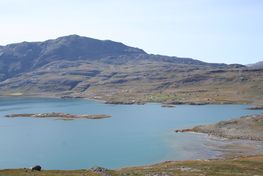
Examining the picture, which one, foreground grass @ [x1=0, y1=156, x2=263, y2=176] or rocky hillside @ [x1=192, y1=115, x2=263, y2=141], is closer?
foreground grass @ [x1=0, y1=156, x2=263, y2=176]

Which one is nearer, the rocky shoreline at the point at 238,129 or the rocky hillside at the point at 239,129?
the rocky shoreline at the point at 238,129

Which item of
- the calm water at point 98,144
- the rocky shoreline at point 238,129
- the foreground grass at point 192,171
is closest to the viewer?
the foreground grass at point 192,171

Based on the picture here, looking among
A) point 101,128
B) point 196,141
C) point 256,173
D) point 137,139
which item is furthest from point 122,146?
point 256,173

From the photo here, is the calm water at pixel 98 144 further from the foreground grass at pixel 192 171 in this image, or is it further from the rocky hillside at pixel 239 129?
the foreground grass at pixel 192 171

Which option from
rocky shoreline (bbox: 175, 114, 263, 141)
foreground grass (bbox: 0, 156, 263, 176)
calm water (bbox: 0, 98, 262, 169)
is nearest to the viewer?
foreground grass (bbox: 0, 156, 263, 176)

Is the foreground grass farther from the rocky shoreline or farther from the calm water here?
the rocky shoreline

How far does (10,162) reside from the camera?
115 m

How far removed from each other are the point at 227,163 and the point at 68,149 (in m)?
58.4

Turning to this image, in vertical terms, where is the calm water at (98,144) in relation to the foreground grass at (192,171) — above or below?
below

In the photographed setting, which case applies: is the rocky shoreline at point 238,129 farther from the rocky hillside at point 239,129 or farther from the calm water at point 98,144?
the calm water at point 98,144

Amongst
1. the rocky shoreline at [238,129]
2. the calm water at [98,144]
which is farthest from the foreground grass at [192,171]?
the rocky shoreline at [238,129]

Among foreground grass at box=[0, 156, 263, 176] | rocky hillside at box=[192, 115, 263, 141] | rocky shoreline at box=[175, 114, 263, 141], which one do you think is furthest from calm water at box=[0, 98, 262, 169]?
foreground grass at box=[0, 156, 263, 176]

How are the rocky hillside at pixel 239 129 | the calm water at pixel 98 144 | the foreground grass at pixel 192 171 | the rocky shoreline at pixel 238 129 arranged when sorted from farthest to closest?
the rocky hillside at pixel 239 129
the rocky shoreline at pixel 238 129
the calm water at pixel 98 144
the foreground grass at pixel 192 171

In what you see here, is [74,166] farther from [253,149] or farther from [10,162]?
[253,149]
